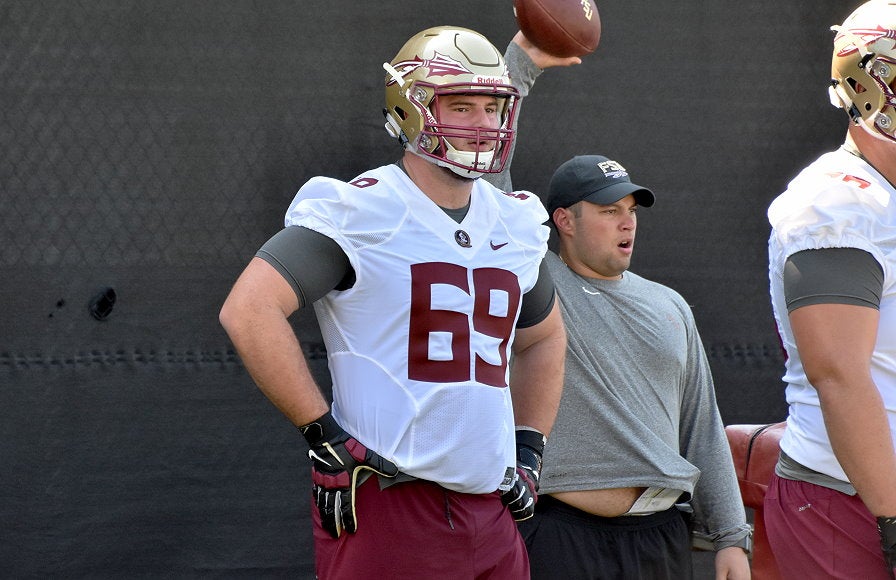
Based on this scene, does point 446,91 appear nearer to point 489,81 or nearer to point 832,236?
point 489,81

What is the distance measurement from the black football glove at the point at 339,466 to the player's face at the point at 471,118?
606 millimetres

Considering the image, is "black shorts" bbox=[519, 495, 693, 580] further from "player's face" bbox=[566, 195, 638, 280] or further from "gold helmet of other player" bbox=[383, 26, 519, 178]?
"gold helmet of other player" bbox=[383, 26, 519, 178]

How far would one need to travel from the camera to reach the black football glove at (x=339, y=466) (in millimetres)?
2109

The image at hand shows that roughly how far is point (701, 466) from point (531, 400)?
0.79m

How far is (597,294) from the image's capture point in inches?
122

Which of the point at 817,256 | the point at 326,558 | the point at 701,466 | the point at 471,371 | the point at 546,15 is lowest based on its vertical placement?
the point at 701,466

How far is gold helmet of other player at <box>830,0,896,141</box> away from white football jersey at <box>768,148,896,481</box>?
0.08 meters

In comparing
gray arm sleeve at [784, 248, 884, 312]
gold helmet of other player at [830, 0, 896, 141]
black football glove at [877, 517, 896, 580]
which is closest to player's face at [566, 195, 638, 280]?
gold helmet of other player at [830, 0, 896, 141]

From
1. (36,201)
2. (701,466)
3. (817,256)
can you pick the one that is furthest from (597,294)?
(36,201)

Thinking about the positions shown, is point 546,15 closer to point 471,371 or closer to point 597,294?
point 597,294

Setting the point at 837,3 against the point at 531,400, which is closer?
the point at 531,400

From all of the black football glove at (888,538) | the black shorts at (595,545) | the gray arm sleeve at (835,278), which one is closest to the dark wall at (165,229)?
the black shorts at (595,545)

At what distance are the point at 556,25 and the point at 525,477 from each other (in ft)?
4.24

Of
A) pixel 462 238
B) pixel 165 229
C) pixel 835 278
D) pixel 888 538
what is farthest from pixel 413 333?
pixel 165 229
